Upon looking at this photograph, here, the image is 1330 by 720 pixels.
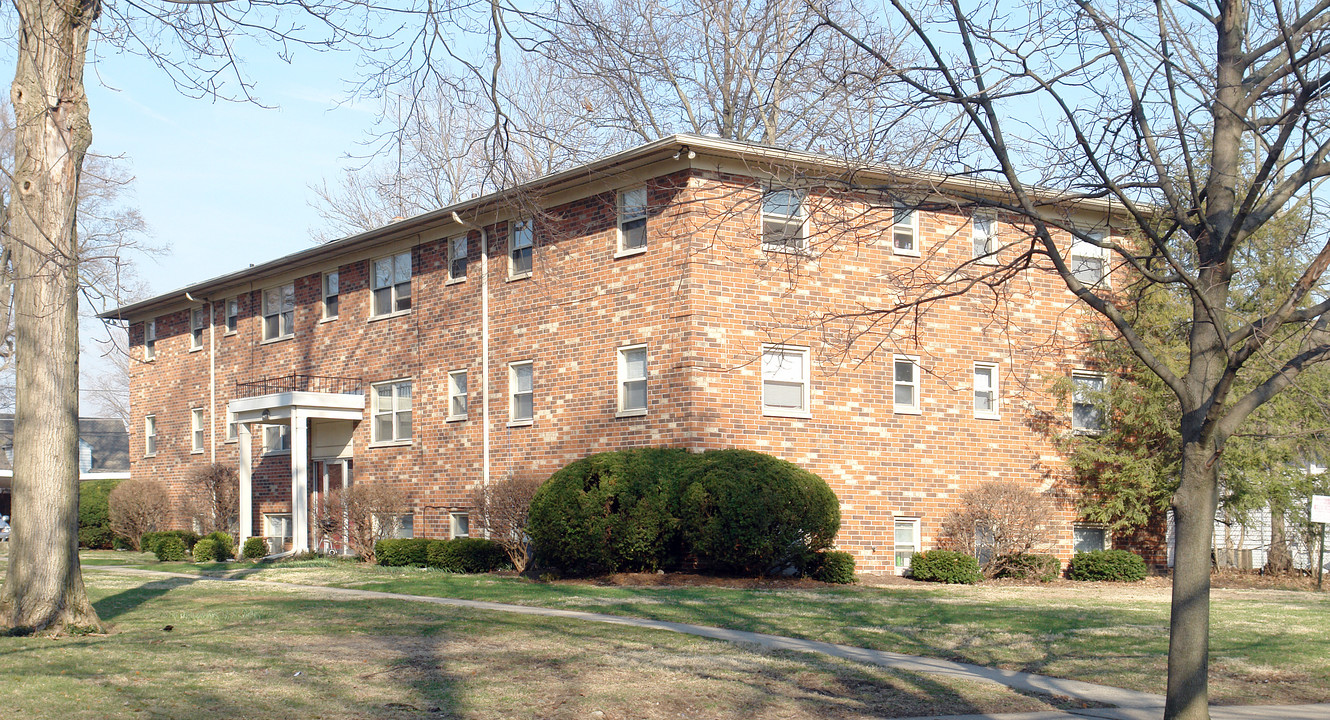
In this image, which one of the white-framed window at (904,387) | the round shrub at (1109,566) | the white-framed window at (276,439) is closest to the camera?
the white-framed window at (904,387)

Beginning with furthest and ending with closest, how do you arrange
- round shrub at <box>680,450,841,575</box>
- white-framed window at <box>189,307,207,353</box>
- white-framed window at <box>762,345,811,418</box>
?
white-framed window at <box>189,307,207,353</box>, white-framed window at <box>762,345,811,418</box>, round shrub at <box>680,450,841,575</box>

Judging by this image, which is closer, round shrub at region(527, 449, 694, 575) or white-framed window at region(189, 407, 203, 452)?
round shrub at region(527, 449, 694, 575)

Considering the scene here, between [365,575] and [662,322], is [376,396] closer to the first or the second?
[365,575]

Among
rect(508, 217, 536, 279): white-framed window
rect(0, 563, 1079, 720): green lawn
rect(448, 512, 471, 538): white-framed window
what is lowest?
rect(448, 512, 471, 538): white-framed window

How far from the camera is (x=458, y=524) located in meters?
23.7

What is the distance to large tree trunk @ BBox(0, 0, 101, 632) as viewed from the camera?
10.2 meters

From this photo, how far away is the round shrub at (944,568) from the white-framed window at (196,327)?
2171 centimetres

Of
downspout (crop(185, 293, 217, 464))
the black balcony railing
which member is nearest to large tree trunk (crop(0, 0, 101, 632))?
the black balcony railing

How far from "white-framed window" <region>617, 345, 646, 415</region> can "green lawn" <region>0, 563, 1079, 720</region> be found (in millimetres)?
8424

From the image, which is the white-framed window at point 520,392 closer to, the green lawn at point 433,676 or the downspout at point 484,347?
the downspout at point 484,347

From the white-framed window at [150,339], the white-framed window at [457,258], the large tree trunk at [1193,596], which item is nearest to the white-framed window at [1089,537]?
the white-framed window at [457,258]

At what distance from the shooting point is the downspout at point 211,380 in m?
31.1

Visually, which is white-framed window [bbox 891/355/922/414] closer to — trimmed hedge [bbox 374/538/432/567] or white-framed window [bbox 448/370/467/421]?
white-framed window [bbox 448/370/467/421]

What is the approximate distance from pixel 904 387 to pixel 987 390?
1.89m
